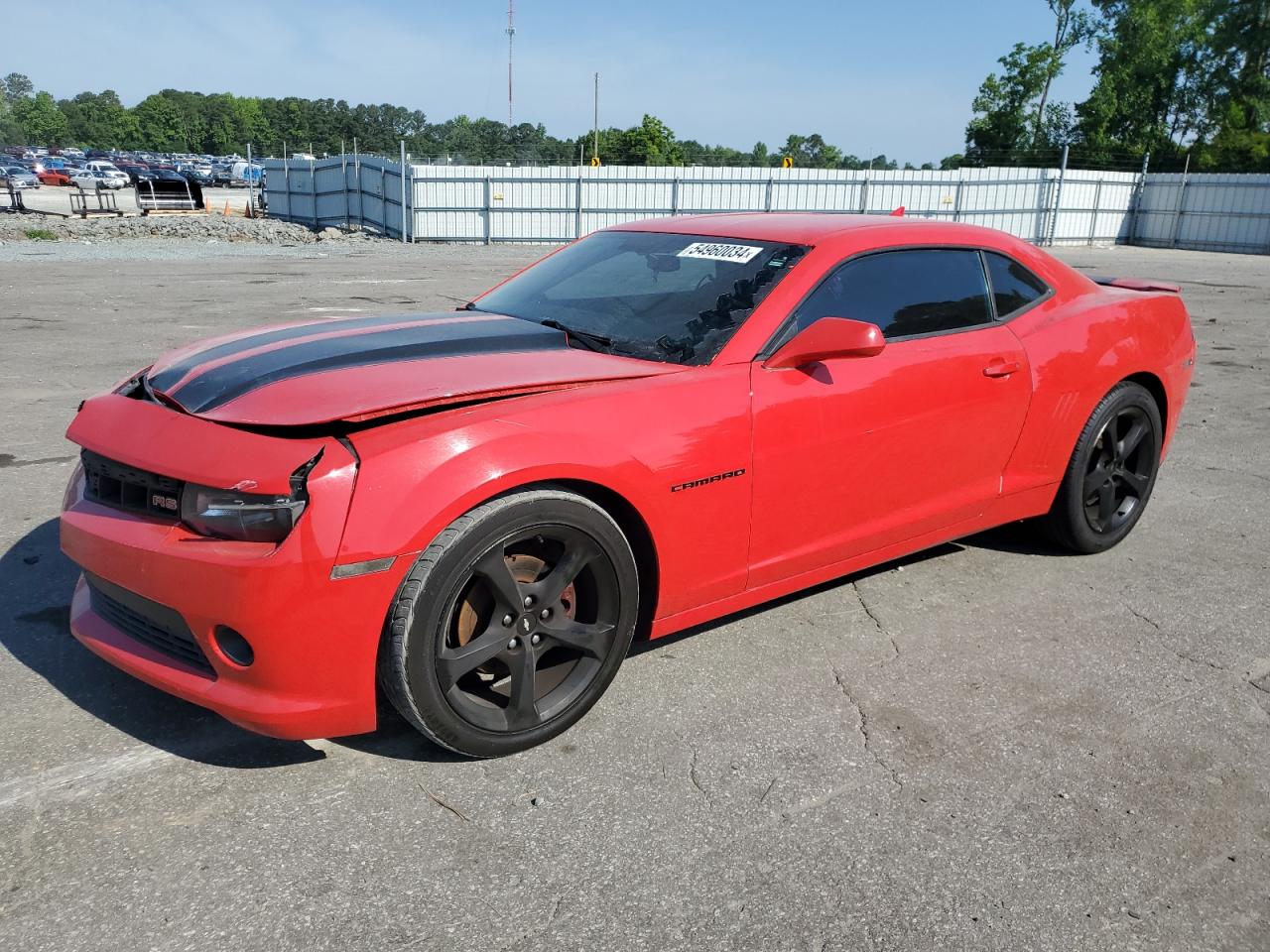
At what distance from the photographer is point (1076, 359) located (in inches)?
161

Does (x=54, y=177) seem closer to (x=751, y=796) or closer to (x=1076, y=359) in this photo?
(x=1076, y=359)

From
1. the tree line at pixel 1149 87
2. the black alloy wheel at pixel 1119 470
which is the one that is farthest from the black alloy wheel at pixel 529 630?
the tree line at pixel 1149 87

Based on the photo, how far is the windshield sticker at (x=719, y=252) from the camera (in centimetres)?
354

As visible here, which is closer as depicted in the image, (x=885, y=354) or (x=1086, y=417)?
(x=885, y=354)

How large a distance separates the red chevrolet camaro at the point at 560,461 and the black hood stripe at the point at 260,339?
0.02 m

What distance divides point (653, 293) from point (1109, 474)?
2.35 meters

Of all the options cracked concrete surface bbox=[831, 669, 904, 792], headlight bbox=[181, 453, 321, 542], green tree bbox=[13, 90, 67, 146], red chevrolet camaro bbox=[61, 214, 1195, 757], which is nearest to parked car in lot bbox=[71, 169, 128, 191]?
red chevrolet camaro bbox=[61, 214, 1195, 757]

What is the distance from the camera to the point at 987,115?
62.3m

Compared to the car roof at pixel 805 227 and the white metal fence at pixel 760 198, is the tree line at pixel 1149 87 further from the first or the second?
the car roof at pixel 805 227

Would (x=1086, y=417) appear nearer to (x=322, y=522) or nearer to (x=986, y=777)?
(x=986, y=777)

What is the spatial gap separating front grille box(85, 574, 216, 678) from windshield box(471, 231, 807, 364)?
1.53 m

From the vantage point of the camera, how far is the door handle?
3.75 meters

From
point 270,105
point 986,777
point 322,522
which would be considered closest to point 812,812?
point 986,777

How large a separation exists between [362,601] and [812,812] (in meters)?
1.29
